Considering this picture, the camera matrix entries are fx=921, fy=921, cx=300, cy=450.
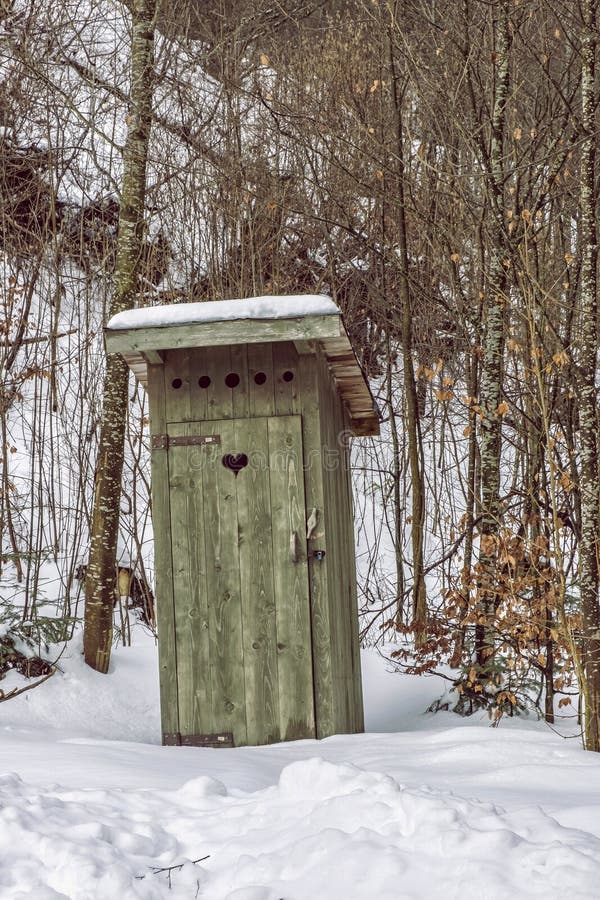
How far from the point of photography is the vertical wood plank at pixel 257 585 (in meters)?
5.41

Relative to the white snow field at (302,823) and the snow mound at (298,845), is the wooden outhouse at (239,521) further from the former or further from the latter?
the snow mound at (298,845)

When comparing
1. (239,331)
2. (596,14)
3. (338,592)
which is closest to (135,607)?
(338,592)

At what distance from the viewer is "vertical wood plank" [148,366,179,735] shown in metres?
5.50

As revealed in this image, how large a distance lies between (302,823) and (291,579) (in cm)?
250

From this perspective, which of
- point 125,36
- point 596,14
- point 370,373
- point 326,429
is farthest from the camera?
point 370,373

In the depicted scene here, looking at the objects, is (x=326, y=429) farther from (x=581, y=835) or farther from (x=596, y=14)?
(x=581, y=835)

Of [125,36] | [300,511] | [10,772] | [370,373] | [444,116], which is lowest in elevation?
[10,772]

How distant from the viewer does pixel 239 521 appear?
5.53 m

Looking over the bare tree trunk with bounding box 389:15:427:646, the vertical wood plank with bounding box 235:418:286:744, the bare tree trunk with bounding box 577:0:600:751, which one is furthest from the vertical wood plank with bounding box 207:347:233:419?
the bare tree trunk with bounding box 389:15:427:646

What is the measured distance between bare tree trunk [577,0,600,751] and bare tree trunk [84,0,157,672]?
12.7ft

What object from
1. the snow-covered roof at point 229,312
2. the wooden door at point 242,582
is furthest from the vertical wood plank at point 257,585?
the snow-covered roof at point 229,312

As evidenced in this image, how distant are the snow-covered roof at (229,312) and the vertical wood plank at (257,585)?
2.20 feet

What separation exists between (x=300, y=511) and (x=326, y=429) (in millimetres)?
642

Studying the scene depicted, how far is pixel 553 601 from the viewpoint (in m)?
5.37
